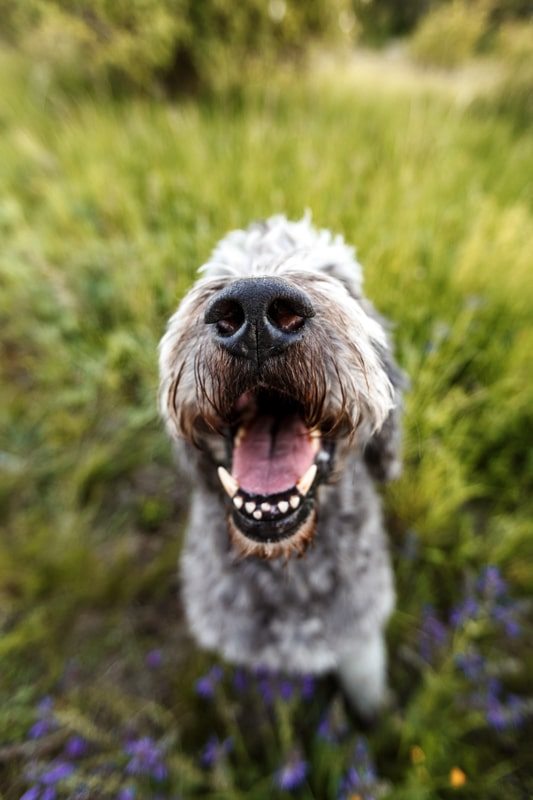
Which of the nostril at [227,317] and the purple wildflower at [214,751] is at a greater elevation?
the nostril at [227,317]

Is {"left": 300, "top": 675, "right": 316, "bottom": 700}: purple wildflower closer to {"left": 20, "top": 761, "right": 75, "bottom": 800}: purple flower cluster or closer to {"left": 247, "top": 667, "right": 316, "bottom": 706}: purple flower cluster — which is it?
{"left": 247, "top": 667, "right": 316, "bottom": 706}: purple flower cluster

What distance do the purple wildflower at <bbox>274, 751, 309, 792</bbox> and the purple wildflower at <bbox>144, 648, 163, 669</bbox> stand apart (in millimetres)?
671

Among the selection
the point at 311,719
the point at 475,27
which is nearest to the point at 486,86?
the point at 475,27

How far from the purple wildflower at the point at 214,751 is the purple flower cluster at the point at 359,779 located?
1.33 feet

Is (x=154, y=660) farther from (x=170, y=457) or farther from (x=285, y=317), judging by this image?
(x=285, y=317)

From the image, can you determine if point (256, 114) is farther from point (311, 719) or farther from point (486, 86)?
point (311, 719)

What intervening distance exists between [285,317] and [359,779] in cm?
148

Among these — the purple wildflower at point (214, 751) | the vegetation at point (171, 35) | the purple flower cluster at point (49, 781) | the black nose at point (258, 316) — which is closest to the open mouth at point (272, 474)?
the black nose at point (258, 316)

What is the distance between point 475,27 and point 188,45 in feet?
10.9

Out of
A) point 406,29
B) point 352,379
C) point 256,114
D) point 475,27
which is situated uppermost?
point 406,29

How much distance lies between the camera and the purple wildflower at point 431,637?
1920 millimetres

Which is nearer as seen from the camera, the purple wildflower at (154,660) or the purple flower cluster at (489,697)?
the purple flower cluster at (489,697)

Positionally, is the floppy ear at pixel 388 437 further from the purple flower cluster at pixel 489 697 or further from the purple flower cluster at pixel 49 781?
the purple flower cluster at pixel 49 781

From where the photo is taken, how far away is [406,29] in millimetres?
7605
